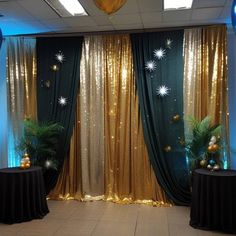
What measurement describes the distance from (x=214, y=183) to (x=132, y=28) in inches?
104

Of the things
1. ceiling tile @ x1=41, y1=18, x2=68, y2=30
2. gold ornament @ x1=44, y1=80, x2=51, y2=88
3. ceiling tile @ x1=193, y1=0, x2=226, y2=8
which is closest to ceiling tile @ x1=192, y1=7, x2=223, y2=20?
ceiling tile @ x1=193, y1=0, x2=226, y2=8

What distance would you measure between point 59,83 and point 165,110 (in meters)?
1.82

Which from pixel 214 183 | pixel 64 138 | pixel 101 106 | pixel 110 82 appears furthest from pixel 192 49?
pixel 64 138

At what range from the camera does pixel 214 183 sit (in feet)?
11.3

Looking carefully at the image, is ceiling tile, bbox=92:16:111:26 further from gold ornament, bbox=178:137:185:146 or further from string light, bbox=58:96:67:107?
gold ornament, bbox=178:137:185:146

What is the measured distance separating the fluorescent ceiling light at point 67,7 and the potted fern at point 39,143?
1708mm

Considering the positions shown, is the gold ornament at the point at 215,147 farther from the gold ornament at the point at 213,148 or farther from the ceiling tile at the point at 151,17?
the ceiling tile at the point at 151,17

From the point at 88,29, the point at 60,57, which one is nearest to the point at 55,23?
the point at 88,29

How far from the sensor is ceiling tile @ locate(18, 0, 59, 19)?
141 inches

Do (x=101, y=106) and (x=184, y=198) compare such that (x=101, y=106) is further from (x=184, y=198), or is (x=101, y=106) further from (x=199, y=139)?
(x=184, y=198)

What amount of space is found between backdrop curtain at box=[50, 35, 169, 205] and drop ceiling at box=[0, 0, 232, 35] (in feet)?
1.42

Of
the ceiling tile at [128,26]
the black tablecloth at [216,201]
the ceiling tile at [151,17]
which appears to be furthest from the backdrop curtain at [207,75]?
the black tablecloth at [216,201]

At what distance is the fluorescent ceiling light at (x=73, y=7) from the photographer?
363 centimetres

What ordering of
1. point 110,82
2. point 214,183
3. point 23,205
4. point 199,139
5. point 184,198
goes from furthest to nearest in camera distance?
1. point 110,82
2. point 184,198
3. point 199,139
4. point 23,205
5. point 214,183
